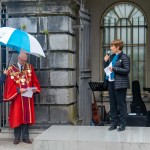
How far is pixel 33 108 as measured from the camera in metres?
11.1

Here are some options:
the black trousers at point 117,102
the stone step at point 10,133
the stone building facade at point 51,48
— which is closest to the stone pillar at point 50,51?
the stone building facade at point 51,48

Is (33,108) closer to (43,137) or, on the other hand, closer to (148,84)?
(43,137)

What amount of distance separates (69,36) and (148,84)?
171 inches

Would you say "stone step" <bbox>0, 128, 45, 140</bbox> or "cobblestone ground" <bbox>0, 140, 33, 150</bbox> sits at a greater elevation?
"stone step" <bbox>0, 128, 45, 140</bbox>

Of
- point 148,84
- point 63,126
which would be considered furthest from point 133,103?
point 63,126

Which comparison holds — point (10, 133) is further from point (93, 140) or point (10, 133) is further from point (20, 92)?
point (93, 140)

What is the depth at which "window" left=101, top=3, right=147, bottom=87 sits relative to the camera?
15219mm

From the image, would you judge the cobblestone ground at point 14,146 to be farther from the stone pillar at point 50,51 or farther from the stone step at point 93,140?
the stone pillar at point 50,51

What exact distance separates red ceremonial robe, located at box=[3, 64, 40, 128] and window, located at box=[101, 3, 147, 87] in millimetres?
4875

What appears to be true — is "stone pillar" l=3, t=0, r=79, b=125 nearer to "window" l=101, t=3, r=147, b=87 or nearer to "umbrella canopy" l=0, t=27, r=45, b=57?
"umbrella canopy" l=0, t=27, r=45, b=57

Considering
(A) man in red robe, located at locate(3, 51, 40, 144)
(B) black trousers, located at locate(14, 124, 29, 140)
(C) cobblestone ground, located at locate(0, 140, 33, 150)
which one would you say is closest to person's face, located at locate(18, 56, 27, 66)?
Answer: (A) man in red robe, located at locate(3, 51, 40, 144)

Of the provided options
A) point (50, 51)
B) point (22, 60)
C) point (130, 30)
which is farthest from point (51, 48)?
point (130, 30)

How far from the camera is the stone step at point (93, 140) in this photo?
9492 millimetres

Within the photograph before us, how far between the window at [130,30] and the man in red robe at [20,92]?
4856 millimetres
